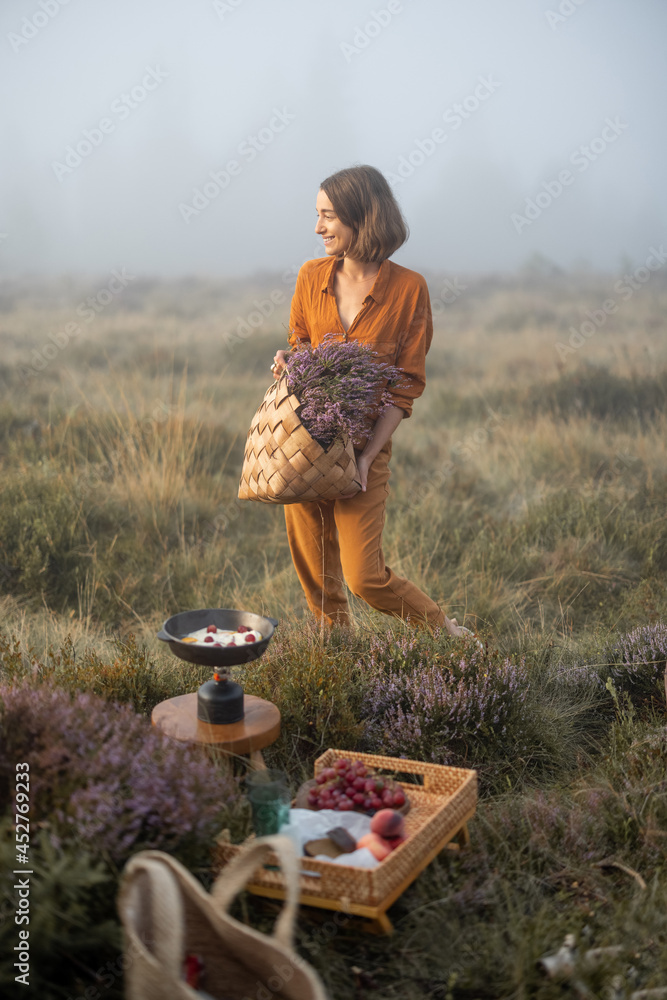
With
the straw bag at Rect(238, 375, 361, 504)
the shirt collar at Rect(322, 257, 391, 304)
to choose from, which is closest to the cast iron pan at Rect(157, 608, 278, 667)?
the straw bag at Rect(238, 375, 361, 504)

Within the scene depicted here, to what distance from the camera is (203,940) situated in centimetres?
191

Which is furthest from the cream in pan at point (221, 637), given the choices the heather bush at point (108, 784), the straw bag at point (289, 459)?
the straw bag at point (289, 459)

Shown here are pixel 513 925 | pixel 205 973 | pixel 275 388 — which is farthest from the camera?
pixel 275 388

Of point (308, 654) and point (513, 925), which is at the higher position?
point (308, 654)

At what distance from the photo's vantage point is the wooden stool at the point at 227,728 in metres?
2.70

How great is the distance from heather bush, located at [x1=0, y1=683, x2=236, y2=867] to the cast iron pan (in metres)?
0.39

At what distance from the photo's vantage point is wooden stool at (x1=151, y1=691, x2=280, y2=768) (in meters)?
2.70

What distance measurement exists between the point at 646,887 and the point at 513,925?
0.49m

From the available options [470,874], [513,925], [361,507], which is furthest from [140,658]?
[513,925]

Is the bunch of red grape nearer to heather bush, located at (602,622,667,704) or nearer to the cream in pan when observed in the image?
the cream in pan

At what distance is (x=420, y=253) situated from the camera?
48.2 ft

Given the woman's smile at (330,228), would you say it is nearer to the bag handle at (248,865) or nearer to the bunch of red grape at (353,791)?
the bunch of red grape at (353,791)

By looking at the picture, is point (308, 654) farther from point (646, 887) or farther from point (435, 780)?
point (646, 887)

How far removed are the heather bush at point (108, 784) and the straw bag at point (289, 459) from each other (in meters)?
1.20
